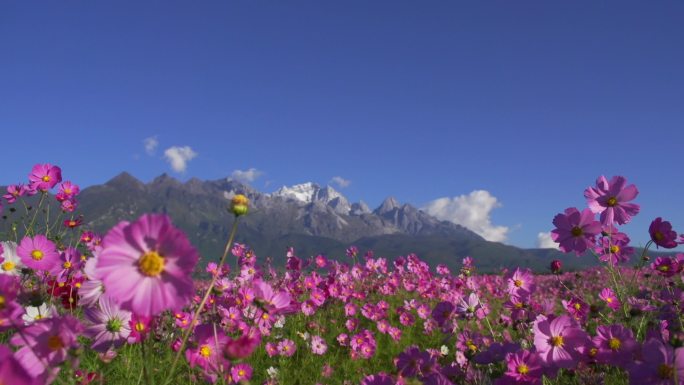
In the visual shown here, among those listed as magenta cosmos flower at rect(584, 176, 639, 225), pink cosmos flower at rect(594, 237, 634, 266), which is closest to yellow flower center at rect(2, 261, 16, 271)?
magenta cosmos flower at rect(584, 176, 639, 225)

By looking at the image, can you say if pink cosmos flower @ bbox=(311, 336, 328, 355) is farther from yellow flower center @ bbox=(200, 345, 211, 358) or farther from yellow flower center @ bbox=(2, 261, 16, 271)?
yellow flower center @ bbox=(200, 345, 211, 358)

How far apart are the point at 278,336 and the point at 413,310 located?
3792mm

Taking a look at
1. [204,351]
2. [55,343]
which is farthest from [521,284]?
[55,343]

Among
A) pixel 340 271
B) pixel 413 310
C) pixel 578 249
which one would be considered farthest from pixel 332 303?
pixel 578 249

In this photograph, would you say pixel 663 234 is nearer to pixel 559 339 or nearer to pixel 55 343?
pixel 559 339

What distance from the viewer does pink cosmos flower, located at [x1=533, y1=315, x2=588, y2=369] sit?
1.98m

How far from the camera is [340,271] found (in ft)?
26.5

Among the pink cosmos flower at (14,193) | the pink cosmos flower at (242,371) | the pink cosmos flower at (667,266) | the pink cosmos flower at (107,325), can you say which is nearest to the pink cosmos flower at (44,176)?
the pink cosmos flower at (14,193)

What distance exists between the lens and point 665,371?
5.28 ft

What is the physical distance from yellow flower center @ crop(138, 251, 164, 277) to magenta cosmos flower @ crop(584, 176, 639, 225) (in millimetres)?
2498

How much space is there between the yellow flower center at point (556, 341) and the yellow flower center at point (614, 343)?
0.59ft

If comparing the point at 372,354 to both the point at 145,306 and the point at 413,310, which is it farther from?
the point at 145,306

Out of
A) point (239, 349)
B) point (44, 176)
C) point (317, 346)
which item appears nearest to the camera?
point (239, 349)

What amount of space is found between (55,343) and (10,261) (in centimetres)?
206
